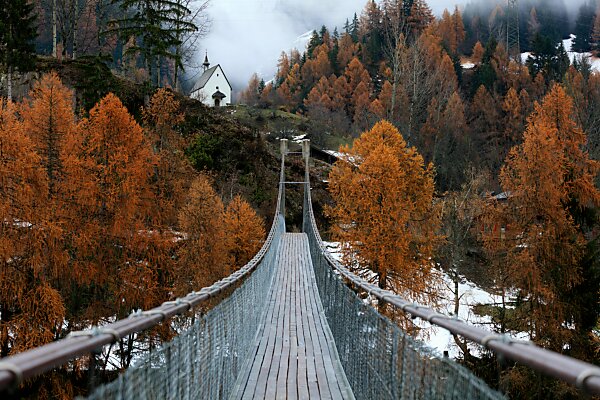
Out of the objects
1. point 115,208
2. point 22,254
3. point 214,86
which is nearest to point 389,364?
point 22,254

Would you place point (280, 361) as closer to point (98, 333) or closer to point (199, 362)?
point (199, 362)

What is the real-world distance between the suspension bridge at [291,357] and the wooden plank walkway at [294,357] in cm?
1

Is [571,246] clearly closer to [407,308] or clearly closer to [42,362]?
[407,308]

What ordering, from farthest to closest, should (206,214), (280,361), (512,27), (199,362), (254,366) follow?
(512,27) → (206,214) → (280,361) → (254,366) → (199,362)

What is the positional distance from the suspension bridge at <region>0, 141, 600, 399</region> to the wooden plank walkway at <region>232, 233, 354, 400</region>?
10 millimetres

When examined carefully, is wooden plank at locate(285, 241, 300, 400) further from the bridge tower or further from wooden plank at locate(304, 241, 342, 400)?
the bridge tower

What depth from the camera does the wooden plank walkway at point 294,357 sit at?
3.68 metres

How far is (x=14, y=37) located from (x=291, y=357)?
20046 mm

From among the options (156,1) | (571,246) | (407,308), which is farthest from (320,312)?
(156,1)

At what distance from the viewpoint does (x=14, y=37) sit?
60.7ft

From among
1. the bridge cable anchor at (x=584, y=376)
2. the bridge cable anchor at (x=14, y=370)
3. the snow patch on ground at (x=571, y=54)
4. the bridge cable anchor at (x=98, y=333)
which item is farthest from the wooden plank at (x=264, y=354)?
the snow patch on ground at (x=571, y=54)

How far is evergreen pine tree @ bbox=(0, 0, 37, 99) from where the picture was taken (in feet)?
59.8

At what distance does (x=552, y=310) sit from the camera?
35.1 feet

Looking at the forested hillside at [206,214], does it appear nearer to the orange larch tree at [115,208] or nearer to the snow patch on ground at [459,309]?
the orange larch tree at [115,208]
